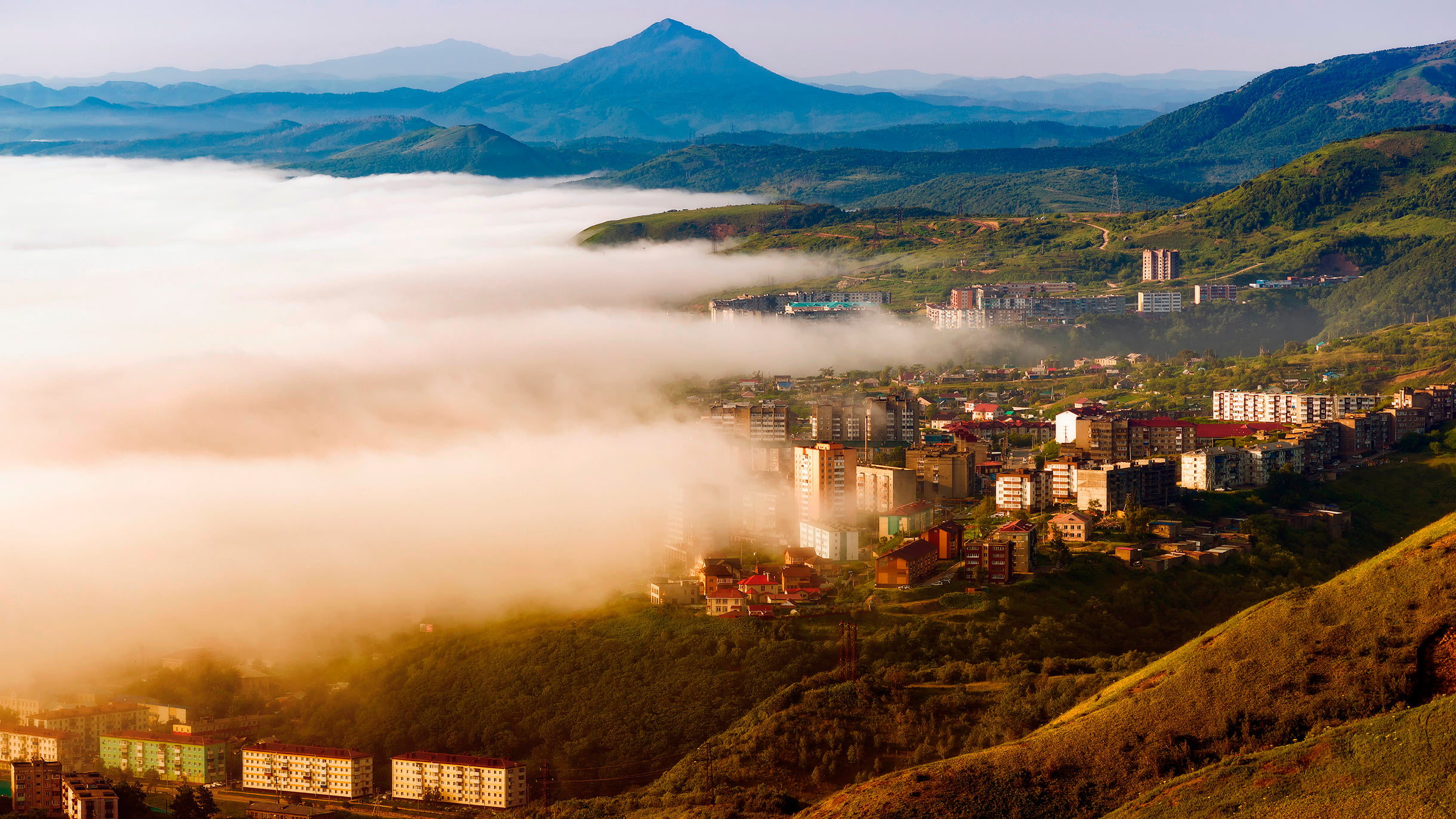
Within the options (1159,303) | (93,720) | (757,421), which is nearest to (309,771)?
(93,720)

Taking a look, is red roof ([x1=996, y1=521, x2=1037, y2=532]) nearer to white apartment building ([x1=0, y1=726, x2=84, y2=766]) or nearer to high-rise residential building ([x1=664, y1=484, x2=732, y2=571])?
high-rise residential building ([x1=664, y1=484, x2=732, y2=571])

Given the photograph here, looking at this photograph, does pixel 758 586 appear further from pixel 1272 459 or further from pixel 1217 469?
pixel 1272 459

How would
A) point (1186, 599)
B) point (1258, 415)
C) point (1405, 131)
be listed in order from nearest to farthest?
point (1186, 599) < point (1258, 415) < point (1405, 131)

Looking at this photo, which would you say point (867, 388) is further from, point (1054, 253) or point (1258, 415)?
point (1054, 253)

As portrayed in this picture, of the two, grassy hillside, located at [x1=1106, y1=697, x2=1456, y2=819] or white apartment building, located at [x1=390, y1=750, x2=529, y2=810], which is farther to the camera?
white apartment building, located at [x1=390, y1=750, x2=529, y2=810]

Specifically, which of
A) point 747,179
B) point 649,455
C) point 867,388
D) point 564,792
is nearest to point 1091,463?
point 649,455

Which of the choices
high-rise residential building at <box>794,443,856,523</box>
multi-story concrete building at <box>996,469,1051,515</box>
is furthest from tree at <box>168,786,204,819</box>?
multi-story concrete building at <box>996,469,1051,515</box>
